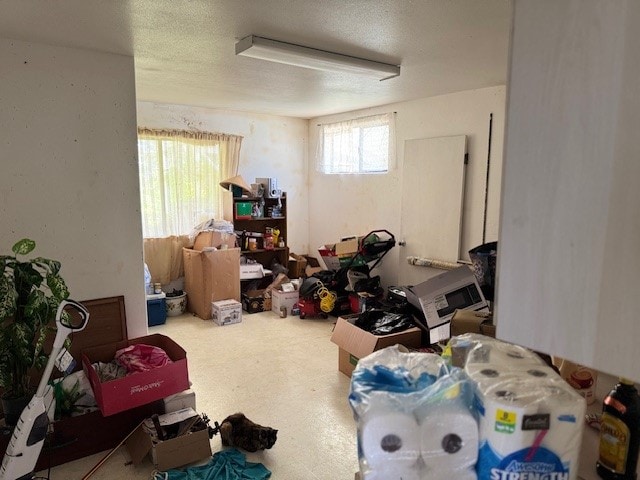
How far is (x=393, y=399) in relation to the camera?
0.92 m

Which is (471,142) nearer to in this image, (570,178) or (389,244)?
(389,244)

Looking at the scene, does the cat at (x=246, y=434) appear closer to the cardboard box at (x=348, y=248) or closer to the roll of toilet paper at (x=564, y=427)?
the roll of toilet paper at (x=564, y=427)

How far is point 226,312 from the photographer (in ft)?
15.4

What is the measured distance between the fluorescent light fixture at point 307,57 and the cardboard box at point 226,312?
2726mm

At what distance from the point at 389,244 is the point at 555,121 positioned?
13.3 feet

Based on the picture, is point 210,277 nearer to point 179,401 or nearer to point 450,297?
point 179,401

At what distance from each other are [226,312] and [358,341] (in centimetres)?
191

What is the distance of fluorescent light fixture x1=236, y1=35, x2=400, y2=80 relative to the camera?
2520 millimetres

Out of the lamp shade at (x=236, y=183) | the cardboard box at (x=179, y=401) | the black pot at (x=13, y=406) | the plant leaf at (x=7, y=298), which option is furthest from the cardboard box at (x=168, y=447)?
the lamp shade at (x=236, y=183)

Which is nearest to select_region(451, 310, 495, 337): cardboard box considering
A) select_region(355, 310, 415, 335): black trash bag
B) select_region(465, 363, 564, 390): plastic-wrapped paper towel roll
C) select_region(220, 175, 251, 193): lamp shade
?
select_region(355, 310, 415, 335): black trash bag

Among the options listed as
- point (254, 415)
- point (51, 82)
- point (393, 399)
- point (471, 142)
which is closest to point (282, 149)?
point (471, 142)

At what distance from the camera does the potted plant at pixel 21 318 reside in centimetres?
204

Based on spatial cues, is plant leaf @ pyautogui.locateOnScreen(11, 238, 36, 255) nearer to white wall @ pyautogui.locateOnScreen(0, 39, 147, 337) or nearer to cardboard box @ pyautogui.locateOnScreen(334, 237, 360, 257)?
white wall @ pyautogui.locateOnScreen(0, 39, 147, 337)

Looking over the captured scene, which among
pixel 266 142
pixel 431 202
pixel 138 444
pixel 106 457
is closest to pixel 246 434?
pixel 138 444
